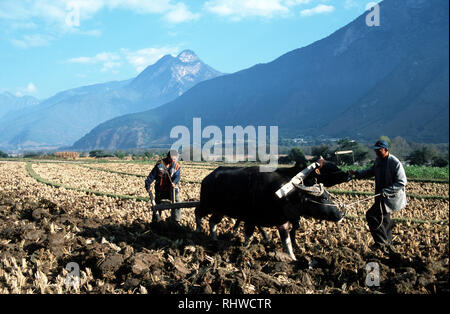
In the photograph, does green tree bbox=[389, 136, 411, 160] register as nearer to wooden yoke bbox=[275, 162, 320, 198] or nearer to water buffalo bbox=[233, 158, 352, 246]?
water buffalo bbox=[233, 158, 352, 246]

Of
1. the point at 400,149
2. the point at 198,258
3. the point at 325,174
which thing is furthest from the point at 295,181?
the point at 400,149

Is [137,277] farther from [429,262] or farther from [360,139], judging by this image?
[360,139]

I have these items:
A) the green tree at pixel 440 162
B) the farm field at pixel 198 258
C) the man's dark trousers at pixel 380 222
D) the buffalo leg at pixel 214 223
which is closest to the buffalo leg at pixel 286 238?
the farm field at pixel 198 258

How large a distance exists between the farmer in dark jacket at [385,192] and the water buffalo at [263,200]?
2.60 ft

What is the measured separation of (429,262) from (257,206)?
3.04 m

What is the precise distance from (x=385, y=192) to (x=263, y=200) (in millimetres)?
2141

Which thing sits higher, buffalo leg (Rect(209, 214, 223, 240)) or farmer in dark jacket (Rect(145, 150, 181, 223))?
farmer in dark jacket (Rect(145, 150, 181, 223))

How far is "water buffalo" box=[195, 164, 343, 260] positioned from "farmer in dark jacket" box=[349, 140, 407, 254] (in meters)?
0.79

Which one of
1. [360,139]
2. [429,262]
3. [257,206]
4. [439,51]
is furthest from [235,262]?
[439,51]

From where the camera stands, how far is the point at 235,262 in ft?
22.0

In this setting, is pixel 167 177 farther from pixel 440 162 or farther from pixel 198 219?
pixel 440 162

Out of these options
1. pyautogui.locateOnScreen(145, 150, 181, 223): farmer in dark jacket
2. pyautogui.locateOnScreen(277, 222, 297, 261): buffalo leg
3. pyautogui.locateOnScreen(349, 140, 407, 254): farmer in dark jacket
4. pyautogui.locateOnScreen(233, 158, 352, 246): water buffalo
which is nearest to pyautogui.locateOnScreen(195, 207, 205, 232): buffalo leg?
pyautogui.locateOnScreen(145, 150, 181, 223): farmer in dark jacket

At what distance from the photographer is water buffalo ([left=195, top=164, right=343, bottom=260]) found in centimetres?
644

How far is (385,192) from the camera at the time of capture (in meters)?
6.46
